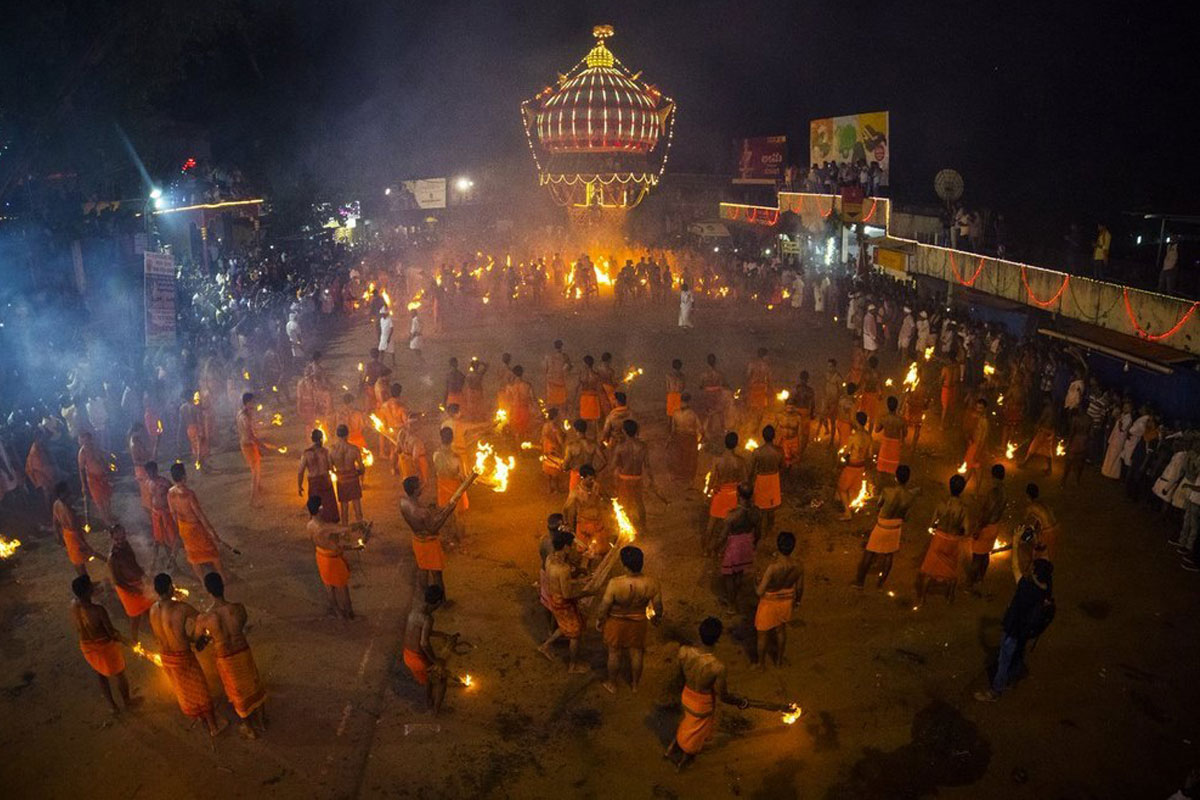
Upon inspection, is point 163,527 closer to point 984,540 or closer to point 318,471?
point 318,471

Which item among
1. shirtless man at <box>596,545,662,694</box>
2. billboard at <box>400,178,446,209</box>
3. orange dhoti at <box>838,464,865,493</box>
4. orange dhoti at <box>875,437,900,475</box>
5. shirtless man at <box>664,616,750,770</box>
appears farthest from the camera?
billboard at <box>400,178,446,209</box>

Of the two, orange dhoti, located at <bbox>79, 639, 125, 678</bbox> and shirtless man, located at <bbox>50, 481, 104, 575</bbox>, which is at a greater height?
shirtless man, located at <bbox>50, 481, 104, 575</bbox>

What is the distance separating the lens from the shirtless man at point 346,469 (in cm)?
1001

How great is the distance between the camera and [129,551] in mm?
7934

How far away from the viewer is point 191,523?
29.3 feet

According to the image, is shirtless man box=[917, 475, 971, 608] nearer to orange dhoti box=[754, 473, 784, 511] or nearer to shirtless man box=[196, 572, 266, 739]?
orange dhoti box=[754, 473, 784, 511]

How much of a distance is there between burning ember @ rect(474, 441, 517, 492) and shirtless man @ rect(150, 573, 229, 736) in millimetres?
4921

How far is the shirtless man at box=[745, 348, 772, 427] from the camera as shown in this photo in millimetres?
14492

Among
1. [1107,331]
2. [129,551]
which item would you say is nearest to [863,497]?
[1107,331]

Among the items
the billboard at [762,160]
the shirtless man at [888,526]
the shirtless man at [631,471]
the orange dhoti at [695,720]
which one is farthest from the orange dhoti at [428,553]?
the billboard at [762,160]

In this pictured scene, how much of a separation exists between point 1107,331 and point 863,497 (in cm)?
683

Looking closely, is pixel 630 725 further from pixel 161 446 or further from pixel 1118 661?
pixel 161 446

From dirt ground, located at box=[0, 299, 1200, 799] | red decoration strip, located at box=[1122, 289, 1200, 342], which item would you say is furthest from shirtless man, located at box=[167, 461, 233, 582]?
red decoration strip, located at box=[1122, 289, 1200, 342]

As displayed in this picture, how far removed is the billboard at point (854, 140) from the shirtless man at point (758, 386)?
18097 mm
